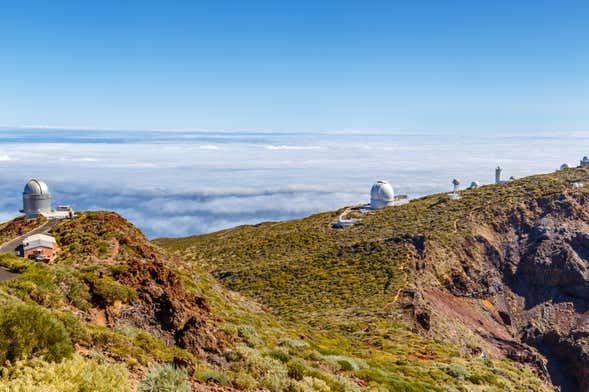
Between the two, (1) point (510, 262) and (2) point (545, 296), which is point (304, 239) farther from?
(2) point (545, 296)

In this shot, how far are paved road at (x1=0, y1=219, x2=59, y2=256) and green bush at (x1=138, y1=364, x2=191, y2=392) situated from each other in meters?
12.7

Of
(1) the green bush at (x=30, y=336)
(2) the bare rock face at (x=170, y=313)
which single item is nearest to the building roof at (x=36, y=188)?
(2) the bare rock face at (x=170, y=313)

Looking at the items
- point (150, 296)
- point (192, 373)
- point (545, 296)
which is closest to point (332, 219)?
point (545, 296)

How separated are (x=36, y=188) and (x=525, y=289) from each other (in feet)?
133

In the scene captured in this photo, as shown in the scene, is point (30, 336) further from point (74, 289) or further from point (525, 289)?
point (525, 289)

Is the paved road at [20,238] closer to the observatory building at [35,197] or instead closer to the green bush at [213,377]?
the observatory building at [35,197]

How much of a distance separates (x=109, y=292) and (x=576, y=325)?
37.1m

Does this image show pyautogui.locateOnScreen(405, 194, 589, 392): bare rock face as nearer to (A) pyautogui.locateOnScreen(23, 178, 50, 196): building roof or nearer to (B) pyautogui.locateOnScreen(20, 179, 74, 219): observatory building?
(B) pyautogui.locateOnScreen(20, 179, 74, 219): observatory building

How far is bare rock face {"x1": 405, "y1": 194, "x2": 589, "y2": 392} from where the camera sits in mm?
29547

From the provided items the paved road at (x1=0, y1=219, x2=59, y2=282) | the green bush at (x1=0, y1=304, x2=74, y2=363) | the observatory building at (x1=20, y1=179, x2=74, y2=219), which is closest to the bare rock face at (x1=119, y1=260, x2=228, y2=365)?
the paved road at (x1=0, y1=219, x2=59, y2=282)

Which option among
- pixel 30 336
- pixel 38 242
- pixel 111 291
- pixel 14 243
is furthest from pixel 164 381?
pixel 14 243

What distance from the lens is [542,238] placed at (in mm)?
43500

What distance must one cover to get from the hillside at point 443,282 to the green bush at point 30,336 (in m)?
8.17

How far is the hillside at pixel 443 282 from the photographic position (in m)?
20.9
